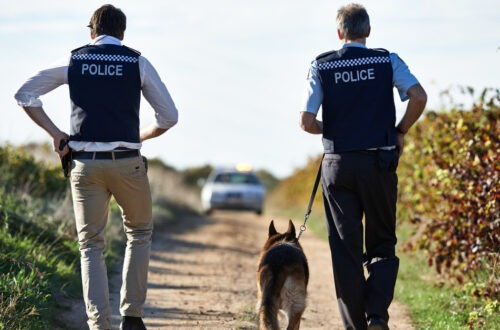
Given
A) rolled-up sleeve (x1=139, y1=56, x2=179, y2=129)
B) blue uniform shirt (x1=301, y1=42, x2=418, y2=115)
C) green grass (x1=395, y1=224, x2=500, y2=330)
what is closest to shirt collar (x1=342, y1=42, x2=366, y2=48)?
blue uniform shirt (x1=301, y1=42, x2=418, y2=115)

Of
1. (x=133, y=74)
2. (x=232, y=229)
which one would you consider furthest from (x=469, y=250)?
(x=232, y=229)

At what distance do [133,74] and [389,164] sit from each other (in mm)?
1932

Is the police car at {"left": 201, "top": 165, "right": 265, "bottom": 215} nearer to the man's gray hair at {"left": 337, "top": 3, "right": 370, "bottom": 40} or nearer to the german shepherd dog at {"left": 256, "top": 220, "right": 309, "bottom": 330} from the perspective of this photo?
the german shepherd dog at {"left": 256, "top": 220, "right": 309, "bottom": 330}

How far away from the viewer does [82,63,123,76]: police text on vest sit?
577 cm

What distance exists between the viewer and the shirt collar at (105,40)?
5.89 metres

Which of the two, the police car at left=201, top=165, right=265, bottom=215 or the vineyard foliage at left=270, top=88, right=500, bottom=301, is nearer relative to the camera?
the vineyard foliage at left=270, top=88, right=500, bottom=301

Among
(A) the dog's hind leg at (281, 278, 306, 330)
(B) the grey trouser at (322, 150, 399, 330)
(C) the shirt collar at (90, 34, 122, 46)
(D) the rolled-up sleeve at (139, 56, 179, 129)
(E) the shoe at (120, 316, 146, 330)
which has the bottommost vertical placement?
(E) the shoe at (120, 316, 146, 330)

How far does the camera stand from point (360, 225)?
5.90 meters

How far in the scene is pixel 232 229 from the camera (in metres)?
20.5

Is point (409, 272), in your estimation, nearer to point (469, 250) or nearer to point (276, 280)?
point (469, 250)

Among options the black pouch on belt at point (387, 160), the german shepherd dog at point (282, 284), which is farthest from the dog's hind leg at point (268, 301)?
the black pouch on belt at point (387, 160)

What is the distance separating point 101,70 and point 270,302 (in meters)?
2.01

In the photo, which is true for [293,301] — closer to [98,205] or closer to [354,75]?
[98,205]

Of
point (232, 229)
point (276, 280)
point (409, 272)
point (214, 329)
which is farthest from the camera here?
point (232, 229)
